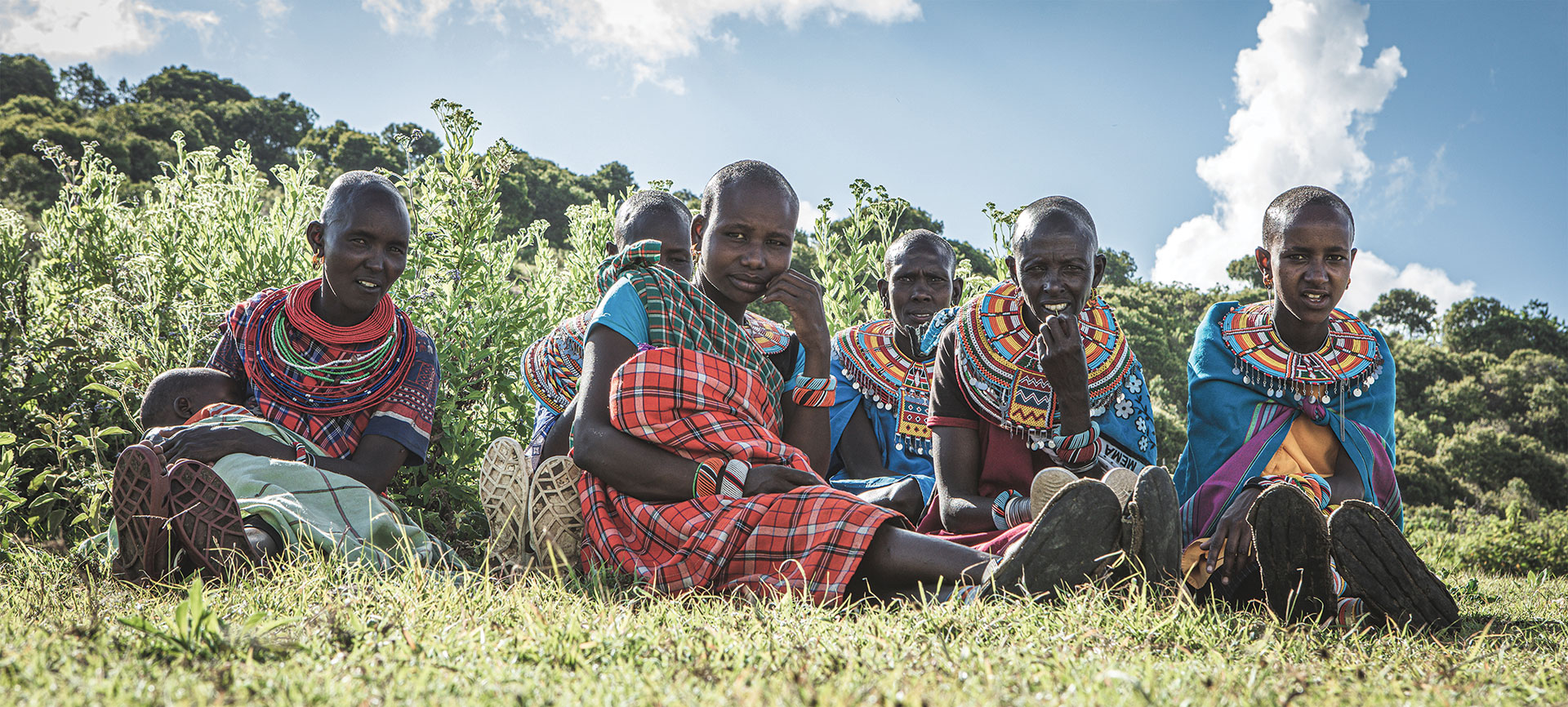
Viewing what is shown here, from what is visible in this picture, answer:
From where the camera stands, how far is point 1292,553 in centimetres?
263

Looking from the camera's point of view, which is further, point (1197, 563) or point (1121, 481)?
point (1197, 563)

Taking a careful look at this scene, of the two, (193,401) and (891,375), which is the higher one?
(891,375)

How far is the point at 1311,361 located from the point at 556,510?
9.33 feet

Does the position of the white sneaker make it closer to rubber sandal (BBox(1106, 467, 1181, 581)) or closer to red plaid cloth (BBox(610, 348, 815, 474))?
rubber sandal (BBox(1106, 467, 1181, 581))

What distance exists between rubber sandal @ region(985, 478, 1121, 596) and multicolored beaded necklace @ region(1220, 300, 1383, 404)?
1.61 m

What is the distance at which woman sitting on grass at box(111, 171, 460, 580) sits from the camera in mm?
3291

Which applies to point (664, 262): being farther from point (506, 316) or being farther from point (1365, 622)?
point (1365, 622)

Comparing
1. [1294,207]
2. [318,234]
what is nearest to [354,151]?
[318,234]

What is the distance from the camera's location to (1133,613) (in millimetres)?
2273

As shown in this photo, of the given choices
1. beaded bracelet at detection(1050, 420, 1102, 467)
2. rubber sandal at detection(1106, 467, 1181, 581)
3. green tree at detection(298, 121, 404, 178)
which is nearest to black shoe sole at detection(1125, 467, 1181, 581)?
rubber sandal at detection(1106, 467, 1181, 581)

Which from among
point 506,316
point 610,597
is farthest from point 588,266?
point 610,597

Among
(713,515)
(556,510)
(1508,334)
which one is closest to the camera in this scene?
(713,515)

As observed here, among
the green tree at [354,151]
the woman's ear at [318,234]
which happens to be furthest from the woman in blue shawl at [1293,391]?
the green tree at [354,151]

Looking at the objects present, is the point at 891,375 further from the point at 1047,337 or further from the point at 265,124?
the point at 265,124
